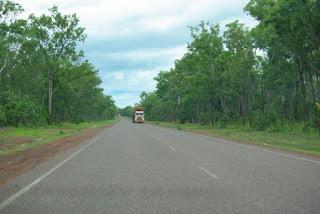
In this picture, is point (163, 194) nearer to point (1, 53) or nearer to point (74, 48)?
point (1, 53)

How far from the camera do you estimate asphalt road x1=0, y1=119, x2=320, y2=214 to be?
800cm

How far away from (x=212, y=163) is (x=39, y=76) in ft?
200

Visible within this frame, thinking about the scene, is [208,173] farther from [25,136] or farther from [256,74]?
[256,74]

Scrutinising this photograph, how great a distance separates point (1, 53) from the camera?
55844 millimetres

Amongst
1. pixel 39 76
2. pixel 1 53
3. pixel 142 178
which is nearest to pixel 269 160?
pixel 142 178

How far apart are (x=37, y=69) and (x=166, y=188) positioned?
209ft

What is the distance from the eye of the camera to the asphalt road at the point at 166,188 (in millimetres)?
8000

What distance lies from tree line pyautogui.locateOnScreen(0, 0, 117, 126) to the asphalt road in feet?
113

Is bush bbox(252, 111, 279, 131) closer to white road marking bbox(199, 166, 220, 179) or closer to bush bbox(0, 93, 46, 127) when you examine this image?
bush bbox(0, 93, 46, 127)

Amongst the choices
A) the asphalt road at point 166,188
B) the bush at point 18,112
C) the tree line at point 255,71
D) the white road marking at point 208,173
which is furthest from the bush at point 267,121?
the white road marking at point 208,173

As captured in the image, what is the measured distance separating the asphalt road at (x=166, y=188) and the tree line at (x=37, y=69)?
3459 cm

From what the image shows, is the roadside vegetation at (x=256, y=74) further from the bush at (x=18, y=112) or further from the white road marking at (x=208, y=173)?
the white road marking at (x=208, y=173)

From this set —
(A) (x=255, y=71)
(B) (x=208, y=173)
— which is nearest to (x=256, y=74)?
(A) (x=255, y=71)

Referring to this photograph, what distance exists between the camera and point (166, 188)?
10133 mm
